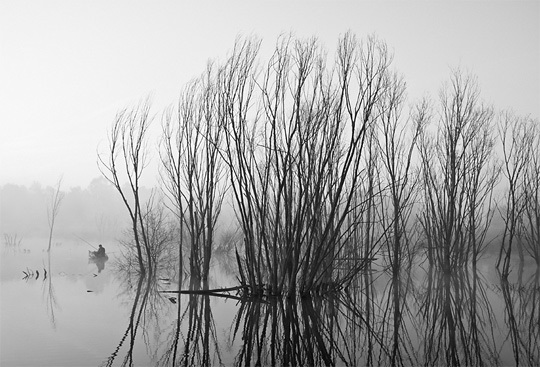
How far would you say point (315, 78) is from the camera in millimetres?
8148

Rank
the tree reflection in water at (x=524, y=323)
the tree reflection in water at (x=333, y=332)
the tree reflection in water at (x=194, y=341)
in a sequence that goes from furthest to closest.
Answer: the tree reflection in water at (x=524, y=323) → the tree reflection in water at (x=333, y=332) → the tree reflection in water at (x=194, y=341)

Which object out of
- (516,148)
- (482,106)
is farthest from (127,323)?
(516,148)

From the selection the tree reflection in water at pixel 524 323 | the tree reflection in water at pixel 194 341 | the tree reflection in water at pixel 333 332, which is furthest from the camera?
the tree reflection in water at pixel 524 323

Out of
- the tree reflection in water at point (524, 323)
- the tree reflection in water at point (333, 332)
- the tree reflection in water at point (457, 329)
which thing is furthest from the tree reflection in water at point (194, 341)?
the tree reflection in water at point (524, 323)

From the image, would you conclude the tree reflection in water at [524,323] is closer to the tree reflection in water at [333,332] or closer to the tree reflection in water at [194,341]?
the tree reflection in water at [333,332]

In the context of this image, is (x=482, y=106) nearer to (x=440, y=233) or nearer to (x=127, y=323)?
(x=440, y=233)

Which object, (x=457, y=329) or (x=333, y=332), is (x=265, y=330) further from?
(x=457, y=329)

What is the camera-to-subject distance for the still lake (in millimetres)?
4328

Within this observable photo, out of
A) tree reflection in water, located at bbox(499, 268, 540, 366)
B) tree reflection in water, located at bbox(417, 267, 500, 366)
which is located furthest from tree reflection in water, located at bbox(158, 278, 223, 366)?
tree reflection in water, located at bbox(499, 268, 540, 366)

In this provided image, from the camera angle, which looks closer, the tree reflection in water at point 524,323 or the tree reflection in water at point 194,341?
the tree reflection in water at point 194,341

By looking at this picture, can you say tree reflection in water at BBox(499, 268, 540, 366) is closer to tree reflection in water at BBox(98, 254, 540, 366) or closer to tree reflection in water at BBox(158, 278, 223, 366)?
tree reflection in water at BBox(98, 254, 540, 366)

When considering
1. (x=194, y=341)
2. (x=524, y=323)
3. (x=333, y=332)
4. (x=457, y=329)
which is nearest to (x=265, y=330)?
(x=333, y=332)

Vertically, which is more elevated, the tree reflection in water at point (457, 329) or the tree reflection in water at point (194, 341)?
the tree reflection in water at point (457, 329)

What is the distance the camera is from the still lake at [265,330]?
4328 mm
